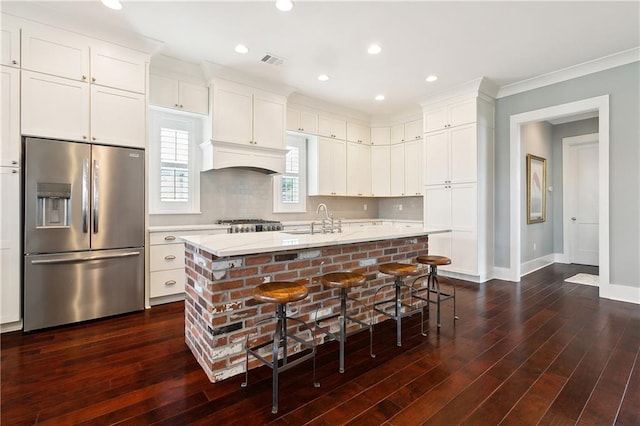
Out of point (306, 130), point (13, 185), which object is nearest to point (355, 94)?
point (306, 130)

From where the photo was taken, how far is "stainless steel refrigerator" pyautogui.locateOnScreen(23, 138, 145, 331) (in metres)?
2.79

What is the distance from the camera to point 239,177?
182 inches

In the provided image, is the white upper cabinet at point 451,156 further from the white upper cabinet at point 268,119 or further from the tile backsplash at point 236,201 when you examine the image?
the white upper cabinet at point 268,119

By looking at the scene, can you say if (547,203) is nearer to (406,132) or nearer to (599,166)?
(599,166)

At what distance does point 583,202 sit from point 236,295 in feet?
22.0

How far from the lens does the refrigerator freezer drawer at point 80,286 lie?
2.79 metres

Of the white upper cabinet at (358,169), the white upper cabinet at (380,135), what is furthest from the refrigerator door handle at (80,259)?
the white upper cabinet at (380,135)

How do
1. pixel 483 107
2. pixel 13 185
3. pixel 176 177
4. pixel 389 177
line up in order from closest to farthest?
1. pixel 13 185
2. pixel 176 177
3. pixel 483 107
4. pixel 389 177

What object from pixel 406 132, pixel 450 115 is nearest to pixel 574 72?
pixel 450 115

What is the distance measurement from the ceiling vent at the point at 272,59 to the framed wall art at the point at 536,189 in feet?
14.1

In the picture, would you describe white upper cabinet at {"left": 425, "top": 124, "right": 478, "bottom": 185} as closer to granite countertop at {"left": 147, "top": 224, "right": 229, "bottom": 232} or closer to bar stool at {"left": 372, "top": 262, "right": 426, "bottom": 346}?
bar stool at {"left": 372, "top": 262, "right": 426, "bottom": 346}

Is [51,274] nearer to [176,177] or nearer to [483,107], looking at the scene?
[176,177]

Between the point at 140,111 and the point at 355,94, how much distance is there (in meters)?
3.12

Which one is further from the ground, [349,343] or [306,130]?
[306,130]
